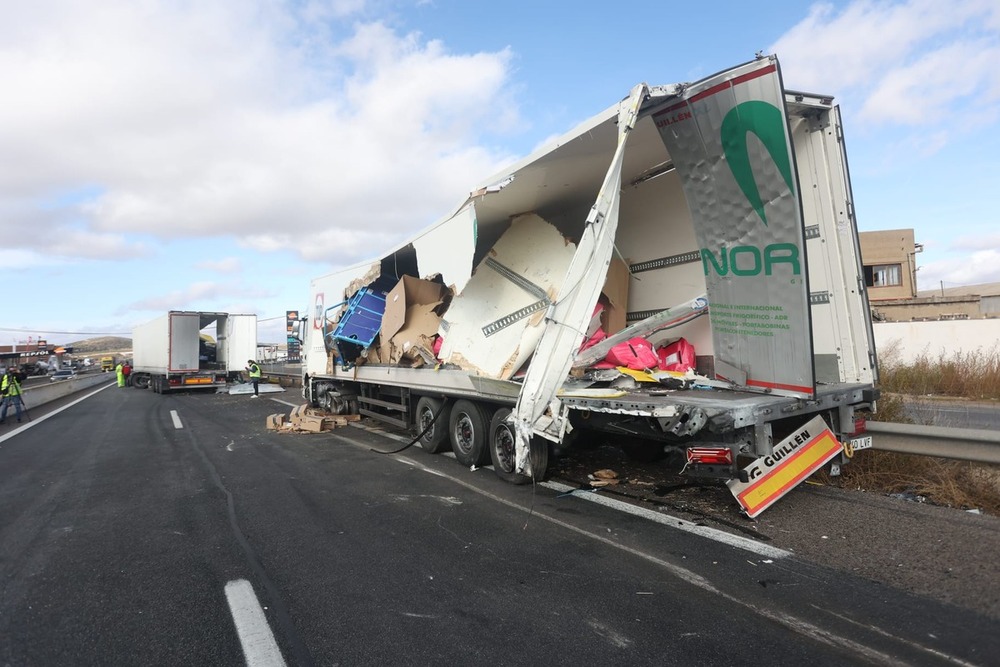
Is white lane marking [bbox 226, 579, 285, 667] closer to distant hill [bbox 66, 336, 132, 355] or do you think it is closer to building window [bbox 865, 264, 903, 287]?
building window [bbox 865, 264, 903, 287]

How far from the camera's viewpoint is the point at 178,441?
1083 cm

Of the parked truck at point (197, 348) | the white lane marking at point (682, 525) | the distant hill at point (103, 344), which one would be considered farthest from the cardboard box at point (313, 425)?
the distant hill at point (103, 344)

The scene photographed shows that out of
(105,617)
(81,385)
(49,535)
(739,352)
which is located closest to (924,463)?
(739,352)

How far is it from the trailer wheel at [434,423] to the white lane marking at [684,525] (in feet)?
7.90

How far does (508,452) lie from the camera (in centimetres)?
641

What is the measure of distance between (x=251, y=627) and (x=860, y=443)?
4.98 metres

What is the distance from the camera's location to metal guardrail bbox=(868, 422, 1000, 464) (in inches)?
178

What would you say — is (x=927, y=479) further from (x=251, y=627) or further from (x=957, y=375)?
(x=957, y=375)

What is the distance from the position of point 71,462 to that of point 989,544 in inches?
440

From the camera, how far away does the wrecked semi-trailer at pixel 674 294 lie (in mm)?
4562

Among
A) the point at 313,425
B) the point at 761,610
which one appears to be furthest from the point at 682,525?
the point at 313,425

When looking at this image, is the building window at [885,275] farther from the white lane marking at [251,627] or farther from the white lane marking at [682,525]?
the white lane marking at [251,627]

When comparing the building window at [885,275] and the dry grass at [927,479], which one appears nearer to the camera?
the dry grass at [927,479]

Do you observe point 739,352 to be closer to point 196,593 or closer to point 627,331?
point 627,331
